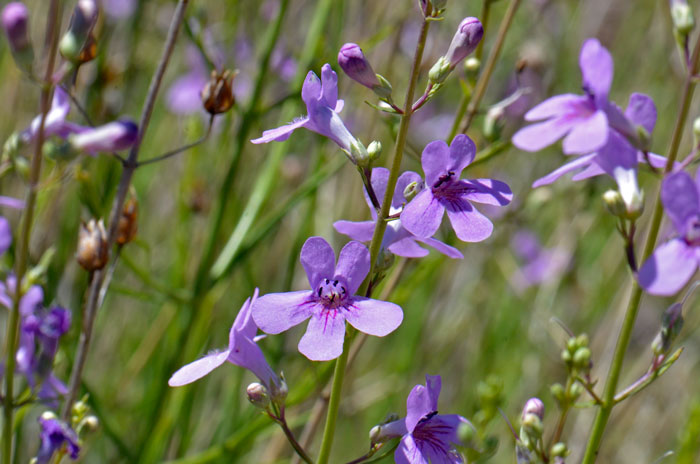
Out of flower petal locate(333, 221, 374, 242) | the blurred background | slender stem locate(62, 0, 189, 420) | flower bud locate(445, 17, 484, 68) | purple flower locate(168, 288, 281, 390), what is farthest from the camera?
the blurred background

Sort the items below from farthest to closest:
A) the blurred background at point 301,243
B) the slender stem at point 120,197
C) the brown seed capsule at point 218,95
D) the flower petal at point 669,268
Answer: the blurred background at point 301,243, the brown seed capsule at point 218,95, the slender stem at point 120,197, the flower petal at point 669,268

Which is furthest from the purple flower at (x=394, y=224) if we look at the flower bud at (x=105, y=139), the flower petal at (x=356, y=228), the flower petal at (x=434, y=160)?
the flower bud at (x=105, y=139)

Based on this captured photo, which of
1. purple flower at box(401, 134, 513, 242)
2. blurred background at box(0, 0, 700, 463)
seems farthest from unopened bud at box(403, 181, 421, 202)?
blurred background at box(0, 0, 700, 463)

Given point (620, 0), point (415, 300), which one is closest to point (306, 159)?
point (415, 300)

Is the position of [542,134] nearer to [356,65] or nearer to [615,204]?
[615,204]

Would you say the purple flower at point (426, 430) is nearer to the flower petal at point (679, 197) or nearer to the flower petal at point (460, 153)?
the flower petal at point (460, 153)

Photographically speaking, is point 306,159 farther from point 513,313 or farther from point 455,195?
point 455,195

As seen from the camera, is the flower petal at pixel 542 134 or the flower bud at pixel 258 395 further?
the flower bud at pixel 258 395

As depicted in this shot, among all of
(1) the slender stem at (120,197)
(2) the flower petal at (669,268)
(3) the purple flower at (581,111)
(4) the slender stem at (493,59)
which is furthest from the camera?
(4) the slender stem at (493,59)

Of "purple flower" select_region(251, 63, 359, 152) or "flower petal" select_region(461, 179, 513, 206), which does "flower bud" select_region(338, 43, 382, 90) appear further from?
"flower petal" select_region(461, 179, 513, 206)
